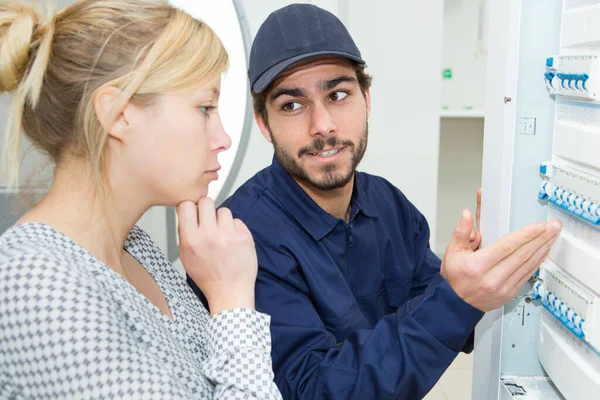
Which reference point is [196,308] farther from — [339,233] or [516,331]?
[516,331]

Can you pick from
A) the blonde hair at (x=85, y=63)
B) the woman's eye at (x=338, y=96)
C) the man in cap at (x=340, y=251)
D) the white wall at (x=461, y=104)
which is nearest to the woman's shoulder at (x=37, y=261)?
the blonde hair at (x=85, y=63)

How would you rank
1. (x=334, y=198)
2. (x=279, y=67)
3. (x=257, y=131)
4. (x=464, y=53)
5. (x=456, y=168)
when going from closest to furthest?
(x=279, y=67), (x=334, y=198), (x=257, y=131), (x=464, y=53), (x=456, y=168)

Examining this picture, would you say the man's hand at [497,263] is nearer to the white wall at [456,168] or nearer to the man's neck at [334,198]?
the man's neck at [334,198]

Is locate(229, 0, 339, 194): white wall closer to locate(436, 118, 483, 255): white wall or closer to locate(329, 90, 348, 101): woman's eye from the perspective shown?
locate(329, 90, 348, 101): woman's eye

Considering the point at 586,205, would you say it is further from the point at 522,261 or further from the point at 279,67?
the point at 279,67

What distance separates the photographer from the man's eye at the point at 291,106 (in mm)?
1328

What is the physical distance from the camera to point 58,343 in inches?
29.1

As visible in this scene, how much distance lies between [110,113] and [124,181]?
0.39 ft

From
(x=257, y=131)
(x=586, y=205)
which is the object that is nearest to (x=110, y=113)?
(x=586, y=205)

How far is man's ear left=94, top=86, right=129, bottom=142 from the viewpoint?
0.89 metres

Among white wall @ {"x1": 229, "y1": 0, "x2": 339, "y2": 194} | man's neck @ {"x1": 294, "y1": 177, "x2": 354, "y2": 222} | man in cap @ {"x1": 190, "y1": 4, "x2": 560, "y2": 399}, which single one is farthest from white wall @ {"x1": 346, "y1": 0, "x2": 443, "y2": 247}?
man's neck @ {"x1": 294, "y1": 177, "x2": 354, "y2": 222}

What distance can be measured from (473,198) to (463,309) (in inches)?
134

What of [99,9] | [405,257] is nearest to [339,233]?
[405,257]

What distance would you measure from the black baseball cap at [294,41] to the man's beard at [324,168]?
0.16m
